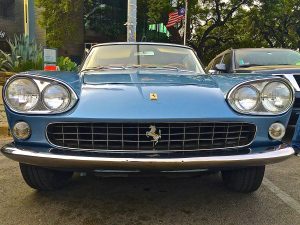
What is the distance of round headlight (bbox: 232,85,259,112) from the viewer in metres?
2.83

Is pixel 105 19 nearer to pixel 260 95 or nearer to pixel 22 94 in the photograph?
pixel 22 94

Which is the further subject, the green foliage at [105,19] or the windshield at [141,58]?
the green foliage at [105,19]

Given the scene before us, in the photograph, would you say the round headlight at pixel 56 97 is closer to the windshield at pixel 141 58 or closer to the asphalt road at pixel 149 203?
the asphalt road at pixel 149 203

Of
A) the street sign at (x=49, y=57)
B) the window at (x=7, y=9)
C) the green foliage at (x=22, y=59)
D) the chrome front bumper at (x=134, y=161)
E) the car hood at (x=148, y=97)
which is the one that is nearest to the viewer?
the chrome front bumper at (x=134, y=161)

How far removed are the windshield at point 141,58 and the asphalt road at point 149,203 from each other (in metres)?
1.11

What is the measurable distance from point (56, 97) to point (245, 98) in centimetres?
135

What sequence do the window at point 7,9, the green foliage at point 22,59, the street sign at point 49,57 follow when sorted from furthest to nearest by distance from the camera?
the window at point 7,9, the green foliage at point 22,59, the street sign at point 49,57

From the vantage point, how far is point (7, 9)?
86.7 ft

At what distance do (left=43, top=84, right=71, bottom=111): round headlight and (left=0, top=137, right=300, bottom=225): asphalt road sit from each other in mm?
696

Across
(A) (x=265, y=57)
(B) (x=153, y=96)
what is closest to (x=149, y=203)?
(B) (x=153, y=96)

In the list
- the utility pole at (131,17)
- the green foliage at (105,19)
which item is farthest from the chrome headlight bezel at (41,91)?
the green foliage at (105,19)

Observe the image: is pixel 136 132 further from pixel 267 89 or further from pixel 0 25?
pixel 0 25

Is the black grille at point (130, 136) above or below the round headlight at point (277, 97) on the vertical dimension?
below

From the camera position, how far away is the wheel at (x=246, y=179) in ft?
10.7
